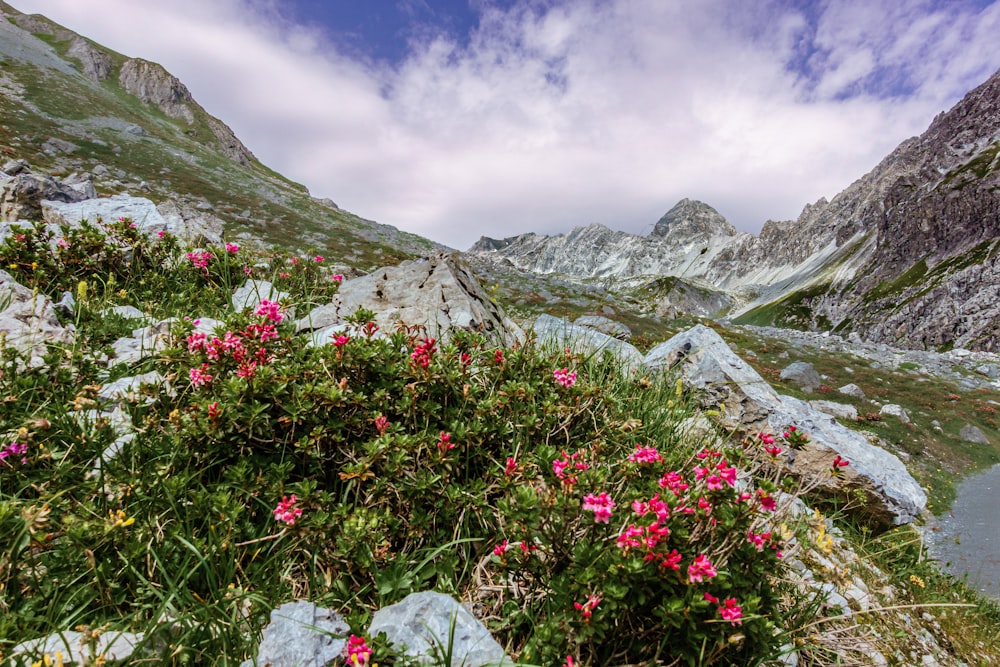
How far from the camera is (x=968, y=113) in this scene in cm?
11712

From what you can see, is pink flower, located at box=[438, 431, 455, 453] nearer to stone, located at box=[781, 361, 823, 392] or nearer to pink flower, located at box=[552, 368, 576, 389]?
pink flower, located at box=[552, 368, 576, 389]

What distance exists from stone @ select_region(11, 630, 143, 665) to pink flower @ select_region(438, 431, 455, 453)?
1.93 metres

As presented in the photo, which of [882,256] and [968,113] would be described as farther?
[968,113]

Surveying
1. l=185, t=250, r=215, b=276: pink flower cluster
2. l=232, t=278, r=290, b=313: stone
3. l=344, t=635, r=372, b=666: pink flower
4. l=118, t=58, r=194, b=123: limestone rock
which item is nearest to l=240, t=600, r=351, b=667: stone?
l=344, t=635, r=372, b=666: pink flower

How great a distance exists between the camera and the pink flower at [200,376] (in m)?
3.60

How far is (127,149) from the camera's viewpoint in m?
55.0

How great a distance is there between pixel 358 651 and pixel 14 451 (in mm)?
3338

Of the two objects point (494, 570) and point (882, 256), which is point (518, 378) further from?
point (882, 256)

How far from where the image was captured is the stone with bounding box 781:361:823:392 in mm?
21953

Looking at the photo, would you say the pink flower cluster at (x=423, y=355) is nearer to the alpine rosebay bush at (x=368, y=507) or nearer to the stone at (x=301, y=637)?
the alpine rosebay bush at (x=368, y=507)

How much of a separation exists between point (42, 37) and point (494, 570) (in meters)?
159

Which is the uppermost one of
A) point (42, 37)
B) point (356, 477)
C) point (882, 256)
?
point (882, 256)

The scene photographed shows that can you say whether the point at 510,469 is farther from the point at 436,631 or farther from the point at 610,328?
the point at 610,328

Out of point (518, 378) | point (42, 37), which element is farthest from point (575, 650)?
point (42, 37)
